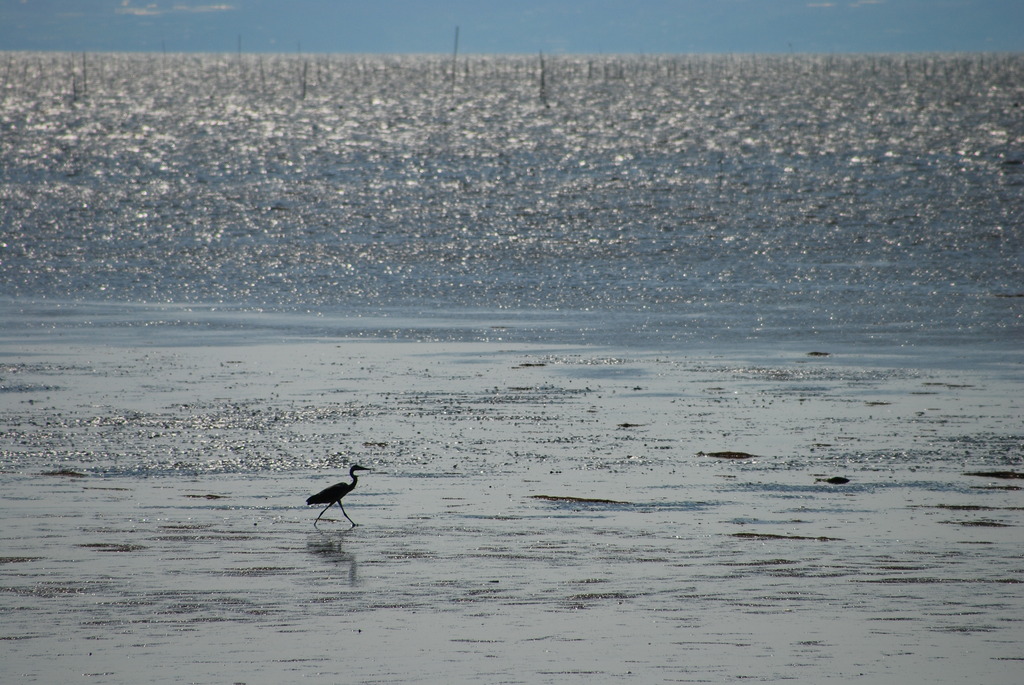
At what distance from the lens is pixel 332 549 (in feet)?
27.6

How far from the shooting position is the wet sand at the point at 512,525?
21.5 feet

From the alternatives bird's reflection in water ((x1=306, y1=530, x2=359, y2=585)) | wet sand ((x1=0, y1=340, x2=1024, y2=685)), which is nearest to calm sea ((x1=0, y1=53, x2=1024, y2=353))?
wet sand ((x1=0, y1=340, x2=1024, y2=685))

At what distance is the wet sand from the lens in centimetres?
655

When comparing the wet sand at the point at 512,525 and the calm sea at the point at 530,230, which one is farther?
the calm sea at the point at 530,230

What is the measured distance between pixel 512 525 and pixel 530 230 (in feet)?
74.2

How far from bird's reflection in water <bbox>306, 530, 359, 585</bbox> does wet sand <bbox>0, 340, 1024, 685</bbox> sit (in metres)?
0.04

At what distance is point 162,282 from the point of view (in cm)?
2403

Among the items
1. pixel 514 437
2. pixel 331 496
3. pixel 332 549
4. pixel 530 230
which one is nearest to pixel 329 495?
pixel 331 496

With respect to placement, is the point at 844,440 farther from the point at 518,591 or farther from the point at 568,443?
the point at 518,591

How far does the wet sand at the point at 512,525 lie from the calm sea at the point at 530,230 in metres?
4.59

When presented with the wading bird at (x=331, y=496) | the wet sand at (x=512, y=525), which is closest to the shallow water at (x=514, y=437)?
the wet sand at (x=512, y=525)

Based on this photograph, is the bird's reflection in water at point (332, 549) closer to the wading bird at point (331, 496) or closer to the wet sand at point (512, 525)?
the wet sand at point (512, 525)

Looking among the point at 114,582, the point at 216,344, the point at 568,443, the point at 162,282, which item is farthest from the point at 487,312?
the point at 114,582

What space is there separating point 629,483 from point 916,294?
1335 centimetres
